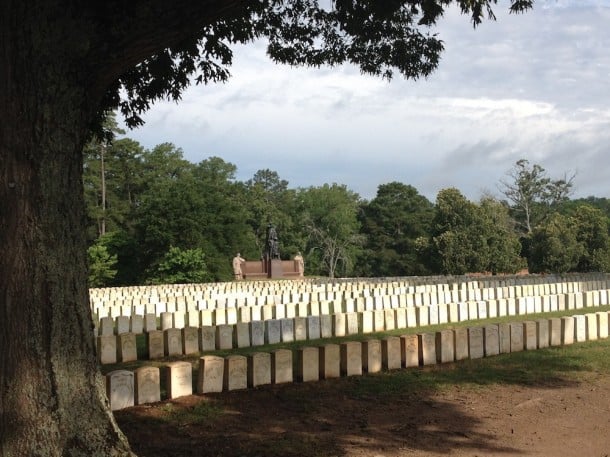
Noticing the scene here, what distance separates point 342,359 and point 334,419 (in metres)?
1.56

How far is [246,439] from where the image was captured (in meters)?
4.89

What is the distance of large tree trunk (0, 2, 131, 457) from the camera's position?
3.73 meters

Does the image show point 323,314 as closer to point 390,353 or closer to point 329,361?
point 390,353

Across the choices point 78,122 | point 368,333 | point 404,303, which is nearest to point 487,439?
point 78,122

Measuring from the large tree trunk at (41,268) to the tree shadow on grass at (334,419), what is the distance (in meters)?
0.91

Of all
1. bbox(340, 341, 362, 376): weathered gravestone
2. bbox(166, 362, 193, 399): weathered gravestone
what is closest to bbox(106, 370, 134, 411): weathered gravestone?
bbox(166, 362, 193, 399): weathered gravestone

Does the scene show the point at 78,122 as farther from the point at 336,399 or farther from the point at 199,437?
the point at 336,399

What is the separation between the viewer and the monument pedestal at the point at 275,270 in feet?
135

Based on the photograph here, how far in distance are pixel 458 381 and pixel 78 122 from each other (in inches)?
188

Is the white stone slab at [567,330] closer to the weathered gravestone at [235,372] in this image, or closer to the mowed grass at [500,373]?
the mowed grass at [500,373]

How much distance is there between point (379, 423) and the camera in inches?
212

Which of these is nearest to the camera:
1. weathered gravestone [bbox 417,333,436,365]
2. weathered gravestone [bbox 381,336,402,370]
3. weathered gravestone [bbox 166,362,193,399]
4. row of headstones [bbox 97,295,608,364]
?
weathered gravestone [bbox 166,362,193,399]

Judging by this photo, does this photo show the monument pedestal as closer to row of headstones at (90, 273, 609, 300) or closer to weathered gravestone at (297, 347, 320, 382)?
row of headstones at (90, 273, 609, 300)

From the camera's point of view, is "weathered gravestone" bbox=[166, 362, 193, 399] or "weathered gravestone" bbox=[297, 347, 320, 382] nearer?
"weathered gravestone" bbox=[166, 362, 193, 399]
